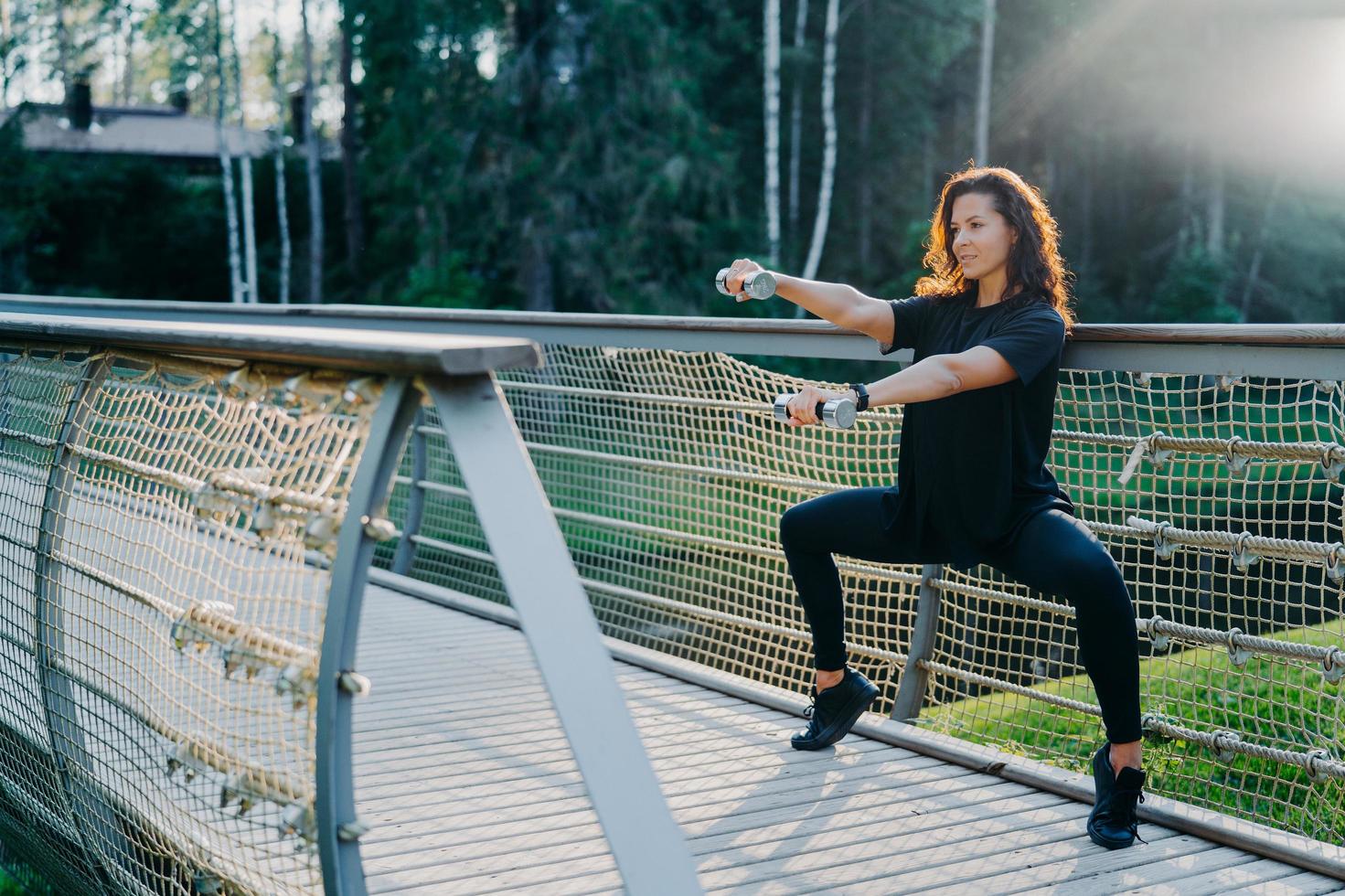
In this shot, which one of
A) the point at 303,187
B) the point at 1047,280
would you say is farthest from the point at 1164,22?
the point at 1047,280

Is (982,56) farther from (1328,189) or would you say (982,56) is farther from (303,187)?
(303,187)

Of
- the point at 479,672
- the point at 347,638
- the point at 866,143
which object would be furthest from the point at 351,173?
the point at 347,638

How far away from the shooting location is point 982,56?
33.8m

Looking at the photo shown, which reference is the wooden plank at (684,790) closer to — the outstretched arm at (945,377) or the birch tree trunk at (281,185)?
the outstretched arm at (945,377)

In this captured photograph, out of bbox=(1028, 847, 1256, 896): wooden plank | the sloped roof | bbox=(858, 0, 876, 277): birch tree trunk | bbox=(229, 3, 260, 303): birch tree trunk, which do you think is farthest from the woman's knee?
the sloped roof

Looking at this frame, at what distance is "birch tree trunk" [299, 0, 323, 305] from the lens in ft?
107

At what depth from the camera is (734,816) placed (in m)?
3.50

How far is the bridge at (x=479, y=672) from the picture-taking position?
1971mm

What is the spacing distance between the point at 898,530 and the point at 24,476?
2.14m

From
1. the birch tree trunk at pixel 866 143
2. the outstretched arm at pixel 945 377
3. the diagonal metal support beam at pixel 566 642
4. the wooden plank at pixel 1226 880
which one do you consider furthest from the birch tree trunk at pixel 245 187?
the diagonal metal support beam at pixel 566 642

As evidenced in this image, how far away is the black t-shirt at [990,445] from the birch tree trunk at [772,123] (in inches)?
1003

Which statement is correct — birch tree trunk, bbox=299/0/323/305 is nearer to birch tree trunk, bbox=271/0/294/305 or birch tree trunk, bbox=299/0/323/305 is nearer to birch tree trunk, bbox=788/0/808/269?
birch tree trunk, bbox=271/0/294/305

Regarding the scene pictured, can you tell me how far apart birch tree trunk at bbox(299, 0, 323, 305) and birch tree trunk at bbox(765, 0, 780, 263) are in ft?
34.5

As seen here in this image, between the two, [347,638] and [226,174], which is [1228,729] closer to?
[347,638]
